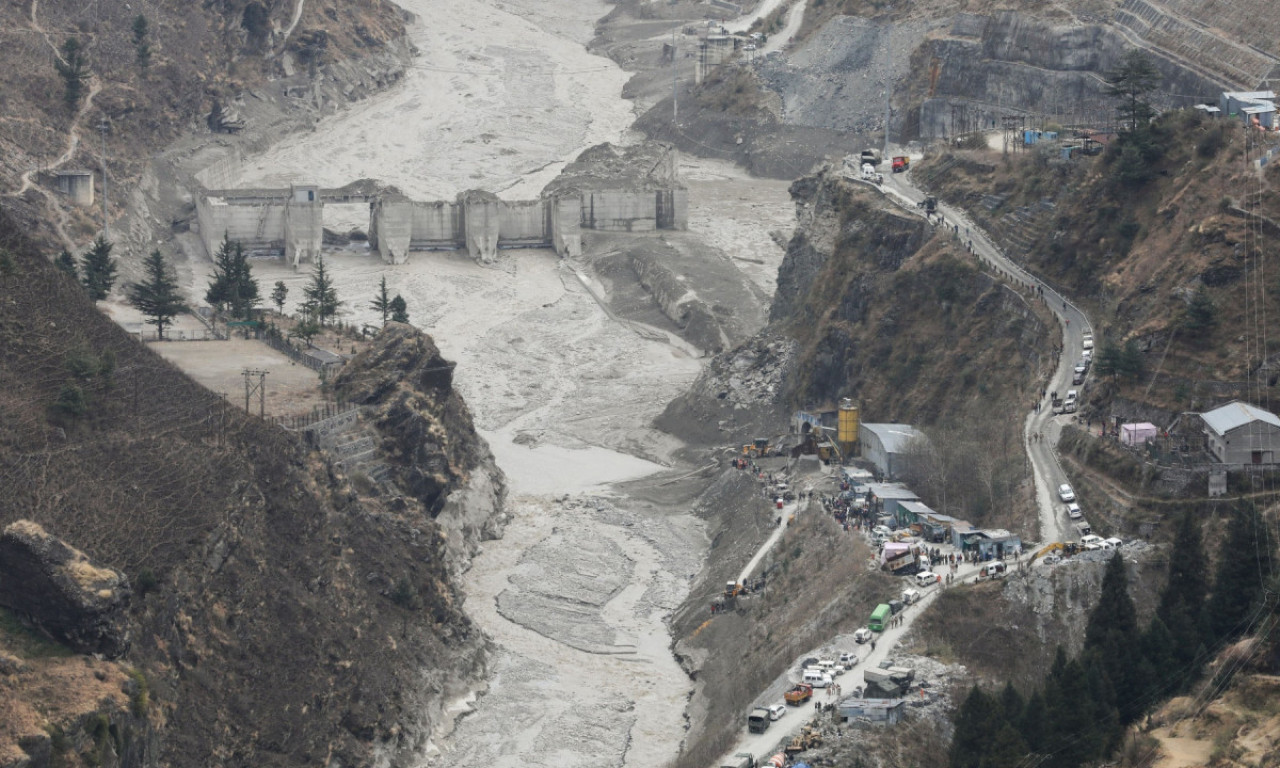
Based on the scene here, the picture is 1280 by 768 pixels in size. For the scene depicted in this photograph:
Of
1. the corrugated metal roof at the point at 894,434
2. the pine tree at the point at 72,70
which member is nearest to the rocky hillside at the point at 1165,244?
the corrugated metal roof at the point at 894,434

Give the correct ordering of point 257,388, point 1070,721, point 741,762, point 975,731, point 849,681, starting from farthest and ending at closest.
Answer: point 257,388
point 849,681
point 741,762
point 975,731
point 1070,721

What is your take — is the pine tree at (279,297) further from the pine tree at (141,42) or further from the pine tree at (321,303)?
the pine tree at (141,42)

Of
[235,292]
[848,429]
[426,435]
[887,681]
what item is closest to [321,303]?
[235,292]

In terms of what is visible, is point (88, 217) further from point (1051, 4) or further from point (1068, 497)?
point (1068, 497)

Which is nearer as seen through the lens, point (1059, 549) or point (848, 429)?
point (1059, 549)

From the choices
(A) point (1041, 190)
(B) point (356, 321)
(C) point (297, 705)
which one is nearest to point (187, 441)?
(C) point (297, 705)

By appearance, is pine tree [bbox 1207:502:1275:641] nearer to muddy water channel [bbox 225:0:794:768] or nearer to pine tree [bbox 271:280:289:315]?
muddy water channel [bbox 225:0:794:768]

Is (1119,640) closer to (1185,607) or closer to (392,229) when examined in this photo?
(1185,607)
